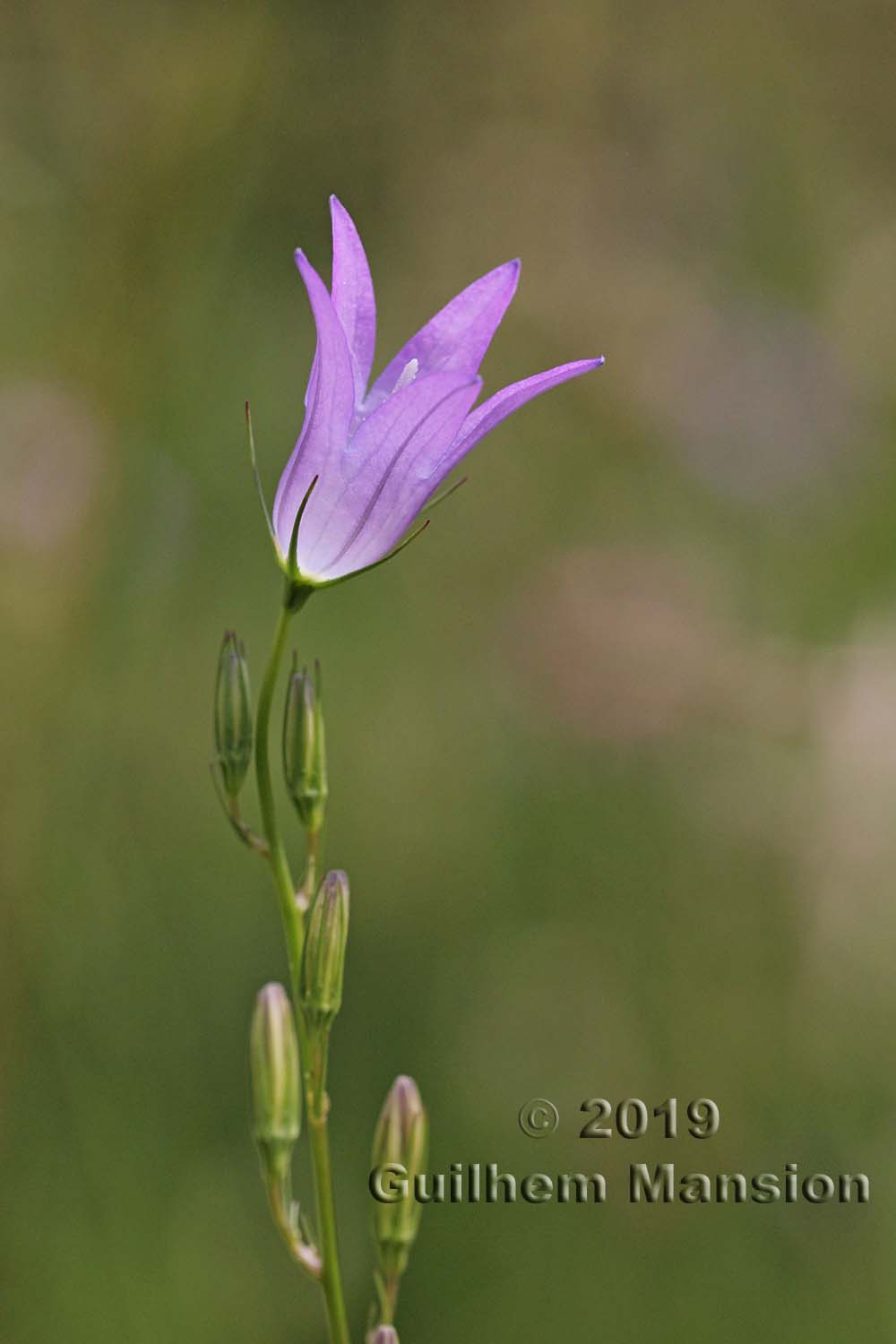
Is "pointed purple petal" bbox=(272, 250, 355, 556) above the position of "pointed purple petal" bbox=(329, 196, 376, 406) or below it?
below

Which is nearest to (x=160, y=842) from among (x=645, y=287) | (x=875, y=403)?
(x=645, y=287)

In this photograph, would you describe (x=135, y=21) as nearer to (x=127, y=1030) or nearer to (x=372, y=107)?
(x=372, y=107)

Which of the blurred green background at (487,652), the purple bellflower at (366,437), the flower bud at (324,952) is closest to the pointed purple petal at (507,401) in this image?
the purple bellflower at (366,437)

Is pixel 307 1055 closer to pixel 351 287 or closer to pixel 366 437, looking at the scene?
pixel 366 437

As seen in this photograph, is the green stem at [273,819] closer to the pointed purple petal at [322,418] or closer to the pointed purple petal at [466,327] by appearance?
the pointed purple petal at [322,418]

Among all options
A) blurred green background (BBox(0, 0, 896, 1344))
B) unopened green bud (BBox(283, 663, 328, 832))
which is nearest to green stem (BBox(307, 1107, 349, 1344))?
unopened green bud (BBox(283, 663, 328, 832))

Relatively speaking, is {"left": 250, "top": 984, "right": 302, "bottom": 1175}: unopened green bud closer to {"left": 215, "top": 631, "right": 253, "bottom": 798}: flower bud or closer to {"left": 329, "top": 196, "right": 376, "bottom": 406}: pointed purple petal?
{"left": 215, "top": 631, "right": 253, "bottom": 798}: flower bud
